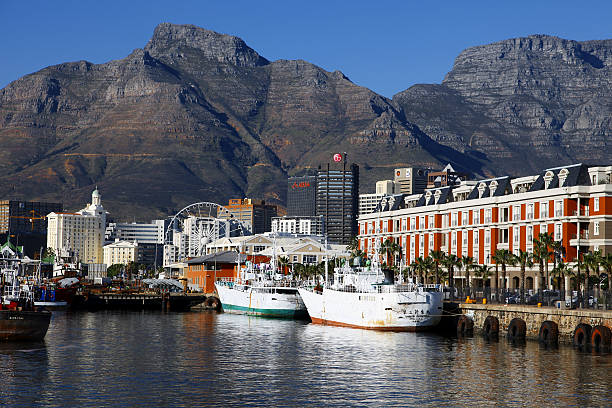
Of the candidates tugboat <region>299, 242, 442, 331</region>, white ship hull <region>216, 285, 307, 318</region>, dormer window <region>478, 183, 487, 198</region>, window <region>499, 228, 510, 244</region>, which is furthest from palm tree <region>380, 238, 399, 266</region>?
tugboat <region>299, 242, 442, 331</region>

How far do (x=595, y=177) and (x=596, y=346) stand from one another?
160 ft

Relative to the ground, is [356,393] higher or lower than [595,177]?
lower

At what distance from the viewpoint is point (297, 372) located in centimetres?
8419

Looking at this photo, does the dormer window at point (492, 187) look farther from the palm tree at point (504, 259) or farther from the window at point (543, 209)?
the palm tree at point (504, 259)

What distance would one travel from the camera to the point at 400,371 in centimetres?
8469

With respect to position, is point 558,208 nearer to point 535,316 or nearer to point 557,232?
point 557,232

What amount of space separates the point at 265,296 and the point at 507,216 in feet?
154

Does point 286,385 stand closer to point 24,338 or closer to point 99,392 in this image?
point 99,392

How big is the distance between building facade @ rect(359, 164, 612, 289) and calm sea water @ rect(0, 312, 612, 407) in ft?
112

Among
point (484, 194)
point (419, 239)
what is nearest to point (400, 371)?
point (484, 194)

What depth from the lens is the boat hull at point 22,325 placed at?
96.8m

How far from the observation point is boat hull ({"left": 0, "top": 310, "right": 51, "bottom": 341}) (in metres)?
96.8

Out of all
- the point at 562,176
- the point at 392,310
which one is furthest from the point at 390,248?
the point at 392,310

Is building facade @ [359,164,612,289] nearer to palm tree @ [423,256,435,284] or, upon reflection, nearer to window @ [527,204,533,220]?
window @ [527,204,533,220]
